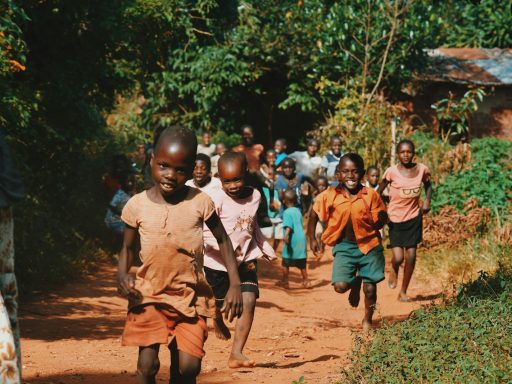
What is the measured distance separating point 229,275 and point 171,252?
1.46ft

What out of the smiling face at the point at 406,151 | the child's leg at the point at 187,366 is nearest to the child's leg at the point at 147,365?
the child's leg at the point at 187,366

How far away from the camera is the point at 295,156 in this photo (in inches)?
664

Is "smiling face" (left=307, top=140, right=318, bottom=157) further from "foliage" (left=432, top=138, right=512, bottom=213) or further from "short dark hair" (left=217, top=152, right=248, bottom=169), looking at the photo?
"short dark hair" (left=217, top=152, right=248, bottom=169)

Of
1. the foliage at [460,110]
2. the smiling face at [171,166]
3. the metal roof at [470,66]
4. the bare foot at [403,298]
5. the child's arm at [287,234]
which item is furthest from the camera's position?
the metal roof at [470,66]

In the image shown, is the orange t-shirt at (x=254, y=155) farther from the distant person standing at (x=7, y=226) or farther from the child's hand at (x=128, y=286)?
the distant person standing at (x=7, y=226)

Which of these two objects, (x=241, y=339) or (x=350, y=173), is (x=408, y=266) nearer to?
(x=350, y=173)

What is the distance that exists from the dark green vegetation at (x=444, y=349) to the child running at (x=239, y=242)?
1108mm

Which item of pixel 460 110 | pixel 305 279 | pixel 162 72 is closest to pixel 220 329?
pixel 305 279

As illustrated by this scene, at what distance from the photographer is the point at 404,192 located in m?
10.8

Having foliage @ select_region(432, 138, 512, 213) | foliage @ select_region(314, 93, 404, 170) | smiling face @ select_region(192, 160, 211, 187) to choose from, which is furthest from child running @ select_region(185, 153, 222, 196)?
foliage @ select_region(314, 93, 404, 170)

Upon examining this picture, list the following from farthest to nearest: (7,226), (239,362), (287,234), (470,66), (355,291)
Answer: (470,66) → (287,234) → (355,291) → (239,362) → (7,226)

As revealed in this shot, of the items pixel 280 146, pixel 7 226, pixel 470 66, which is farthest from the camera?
pixel 470 66

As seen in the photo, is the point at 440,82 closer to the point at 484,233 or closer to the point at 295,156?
the point at 295,156

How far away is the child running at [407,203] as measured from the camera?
1074cm
